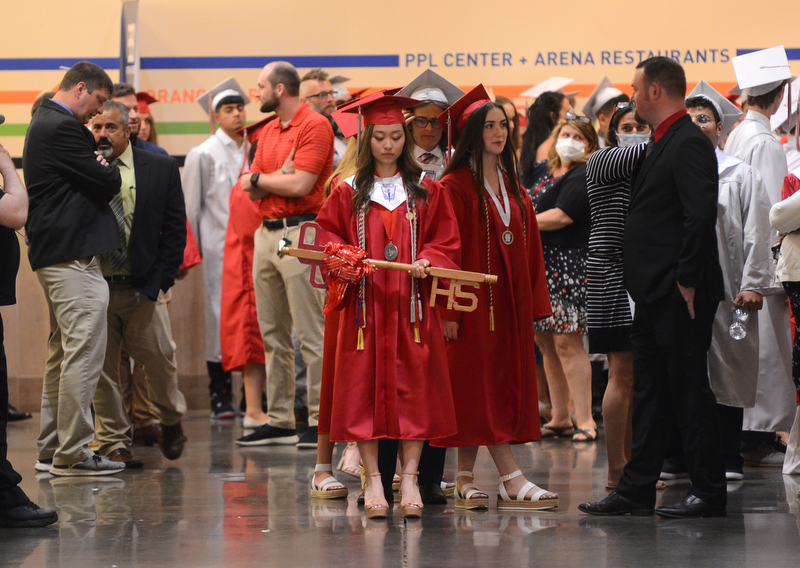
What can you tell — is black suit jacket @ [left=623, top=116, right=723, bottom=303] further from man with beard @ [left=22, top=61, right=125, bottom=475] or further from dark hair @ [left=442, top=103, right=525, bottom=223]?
man with beard @ [left=22, top=61, right=125, bottom=475]

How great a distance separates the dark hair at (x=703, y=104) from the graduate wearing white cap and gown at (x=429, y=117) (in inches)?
41.5

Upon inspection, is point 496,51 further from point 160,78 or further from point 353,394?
point 353,394

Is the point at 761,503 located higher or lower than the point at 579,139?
lower

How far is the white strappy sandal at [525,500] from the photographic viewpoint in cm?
388

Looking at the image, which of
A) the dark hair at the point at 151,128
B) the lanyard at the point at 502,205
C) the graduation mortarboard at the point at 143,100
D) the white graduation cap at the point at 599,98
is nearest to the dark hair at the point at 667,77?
the lanyard at the point at 502,205

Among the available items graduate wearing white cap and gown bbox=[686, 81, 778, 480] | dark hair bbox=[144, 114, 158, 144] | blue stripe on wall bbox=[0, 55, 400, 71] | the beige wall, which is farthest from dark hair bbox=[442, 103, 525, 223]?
the beige wall

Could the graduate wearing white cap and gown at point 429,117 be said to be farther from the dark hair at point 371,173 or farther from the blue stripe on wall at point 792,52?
the blue stripe on wall at point 792,52

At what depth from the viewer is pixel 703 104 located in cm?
454

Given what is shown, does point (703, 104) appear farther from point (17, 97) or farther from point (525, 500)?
point (17, 97)

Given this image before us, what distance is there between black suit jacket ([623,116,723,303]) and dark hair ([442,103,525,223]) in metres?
0.53

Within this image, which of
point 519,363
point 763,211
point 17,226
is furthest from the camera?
point 763,211

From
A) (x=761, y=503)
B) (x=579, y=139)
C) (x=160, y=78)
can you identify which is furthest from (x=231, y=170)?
(x=761, y=503)

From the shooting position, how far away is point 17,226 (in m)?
3.65

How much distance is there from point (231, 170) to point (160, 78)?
1081 mm
